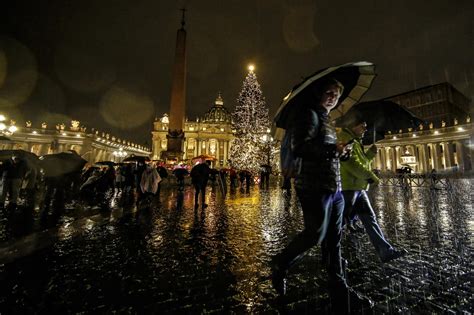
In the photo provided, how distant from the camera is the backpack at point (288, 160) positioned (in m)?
2.07

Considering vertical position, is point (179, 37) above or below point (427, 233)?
above

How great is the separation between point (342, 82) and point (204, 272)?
9.09ft

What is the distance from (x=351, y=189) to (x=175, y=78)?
22.8 metres

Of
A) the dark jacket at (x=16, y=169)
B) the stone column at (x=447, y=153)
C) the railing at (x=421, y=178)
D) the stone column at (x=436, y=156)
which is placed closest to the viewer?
the dark jacket at (x=16, y=169)

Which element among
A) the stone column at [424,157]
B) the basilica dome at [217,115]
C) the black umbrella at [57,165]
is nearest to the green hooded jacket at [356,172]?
the black umbrella at [57,165]

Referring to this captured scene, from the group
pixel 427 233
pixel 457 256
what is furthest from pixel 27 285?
pixel 427 233

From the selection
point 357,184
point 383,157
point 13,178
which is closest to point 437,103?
point 383,157

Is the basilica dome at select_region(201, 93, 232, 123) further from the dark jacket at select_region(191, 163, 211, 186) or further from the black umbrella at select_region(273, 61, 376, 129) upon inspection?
the black umbrella at select_region(273, 61, 376, 129)

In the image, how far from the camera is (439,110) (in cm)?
6112

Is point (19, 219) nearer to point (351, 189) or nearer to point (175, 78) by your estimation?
point (351, 189)

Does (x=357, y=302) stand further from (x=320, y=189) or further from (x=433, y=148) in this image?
(x=433, y=148)

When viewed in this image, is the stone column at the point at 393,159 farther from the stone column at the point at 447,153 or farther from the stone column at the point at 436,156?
the stone column at the point at 447,153

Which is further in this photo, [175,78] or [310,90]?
[175,78]

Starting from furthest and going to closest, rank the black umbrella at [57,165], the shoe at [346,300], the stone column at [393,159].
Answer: the stone column at [393,159] < the black umbrella at [57,165] < the shoe at [346,300]
